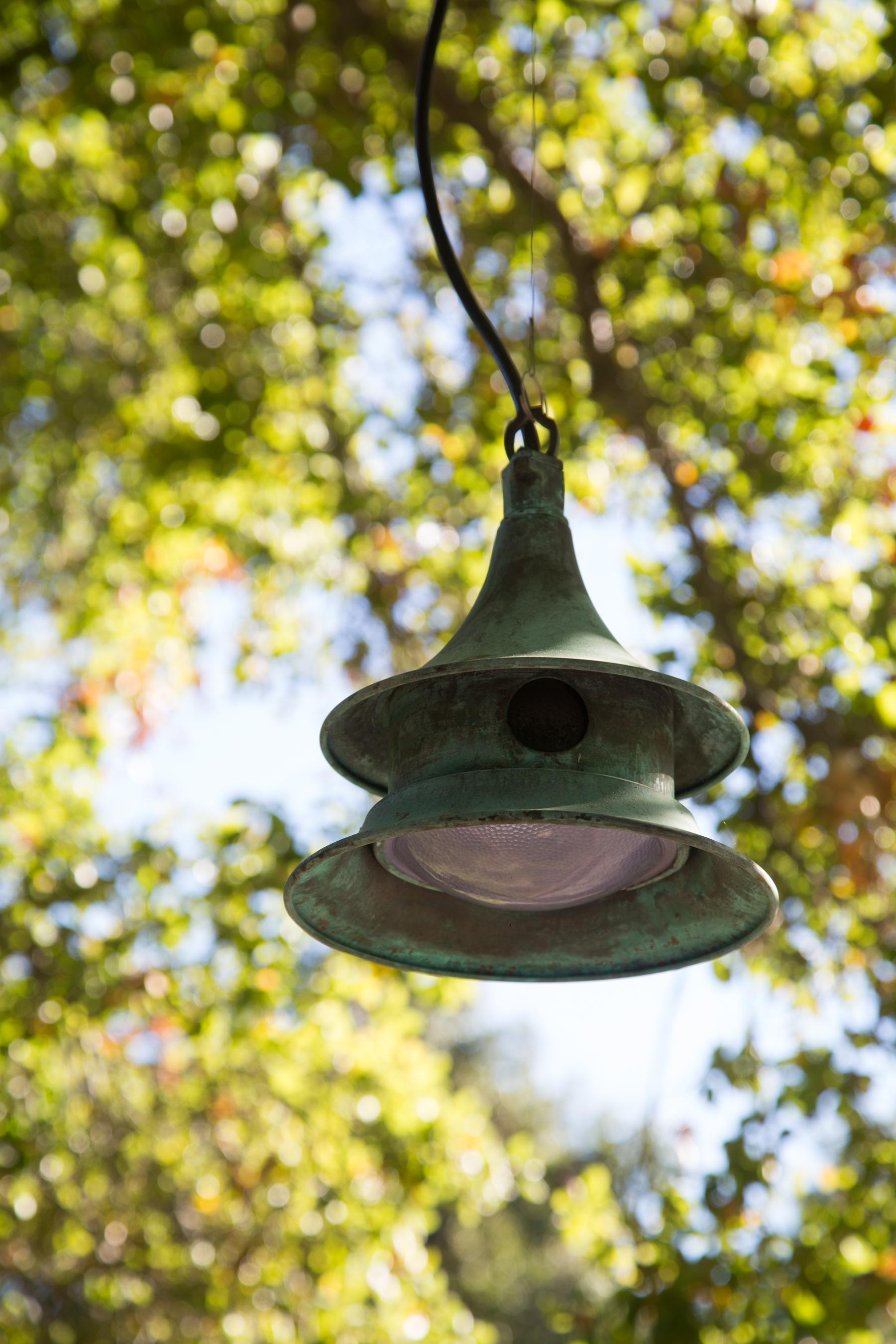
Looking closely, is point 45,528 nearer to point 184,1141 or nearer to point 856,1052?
point 184,1141

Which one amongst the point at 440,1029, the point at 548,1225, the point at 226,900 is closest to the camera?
the point at 226,900

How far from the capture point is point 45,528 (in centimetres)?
611

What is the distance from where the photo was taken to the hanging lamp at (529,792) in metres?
1.32

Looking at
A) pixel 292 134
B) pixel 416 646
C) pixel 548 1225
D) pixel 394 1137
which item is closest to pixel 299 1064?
pixel 394 1137

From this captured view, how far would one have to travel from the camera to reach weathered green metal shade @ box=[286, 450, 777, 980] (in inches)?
51.9

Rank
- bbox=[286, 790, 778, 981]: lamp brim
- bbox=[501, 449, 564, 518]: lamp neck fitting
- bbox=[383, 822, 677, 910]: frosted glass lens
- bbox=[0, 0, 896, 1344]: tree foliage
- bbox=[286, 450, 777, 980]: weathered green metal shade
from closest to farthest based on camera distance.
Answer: bbox=[286, 450, 777, 980]: weathered green metal shade < bbox=[383, 822, 677, 910]: frosted glass lens < bbox=[286, 790, 778, 981]: lamp brim < bbox=[501, 449, 564, 518]: lamp neck fitting < bbox=[0, 0, 896, 1344]: tree foliage

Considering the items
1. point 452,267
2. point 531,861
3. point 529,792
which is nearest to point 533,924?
point 531,861

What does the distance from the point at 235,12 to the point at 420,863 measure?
457cm

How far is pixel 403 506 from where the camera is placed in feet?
17.3

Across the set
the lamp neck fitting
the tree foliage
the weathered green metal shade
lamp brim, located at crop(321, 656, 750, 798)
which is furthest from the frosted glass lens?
the tree foliage

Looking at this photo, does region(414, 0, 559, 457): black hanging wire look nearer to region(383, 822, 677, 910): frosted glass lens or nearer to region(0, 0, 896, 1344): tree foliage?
region(383, 822, 677, 910): frosted glass lens

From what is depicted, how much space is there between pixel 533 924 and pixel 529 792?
16.7 inches

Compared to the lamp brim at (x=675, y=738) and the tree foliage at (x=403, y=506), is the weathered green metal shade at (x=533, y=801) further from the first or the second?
the tree foliage at (x=403, y=506)

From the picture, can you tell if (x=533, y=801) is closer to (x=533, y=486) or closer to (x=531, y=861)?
(x=531, y=861)
